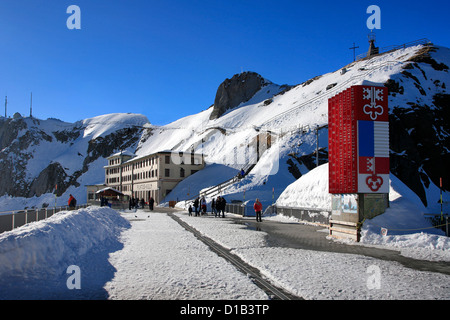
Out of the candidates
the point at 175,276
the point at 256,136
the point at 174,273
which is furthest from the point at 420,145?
the point at 175,276

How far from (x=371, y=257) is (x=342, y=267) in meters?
2.09

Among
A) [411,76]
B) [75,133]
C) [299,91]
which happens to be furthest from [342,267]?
[75,133]

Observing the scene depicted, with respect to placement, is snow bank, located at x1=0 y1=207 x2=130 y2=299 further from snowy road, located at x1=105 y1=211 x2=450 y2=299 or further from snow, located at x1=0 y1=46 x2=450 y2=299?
snowy road, located at x1=105 y1=211 x2=450 y2=299

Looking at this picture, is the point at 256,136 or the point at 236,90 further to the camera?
the point at 236,90

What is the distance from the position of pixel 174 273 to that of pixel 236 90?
11372 cm

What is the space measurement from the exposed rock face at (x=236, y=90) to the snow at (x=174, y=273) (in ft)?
350

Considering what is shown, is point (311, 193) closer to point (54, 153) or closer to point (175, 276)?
point (175, 276)

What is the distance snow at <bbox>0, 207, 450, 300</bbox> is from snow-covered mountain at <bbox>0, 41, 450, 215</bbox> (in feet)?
88.0

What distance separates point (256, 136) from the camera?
6294 centimetres

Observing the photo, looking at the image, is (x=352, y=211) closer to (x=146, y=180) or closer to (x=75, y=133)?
(x=146, y=180)

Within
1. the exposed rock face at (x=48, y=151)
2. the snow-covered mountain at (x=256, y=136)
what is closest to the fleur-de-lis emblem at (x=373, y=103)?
the snow-covered mountain at (x=256, y=136)

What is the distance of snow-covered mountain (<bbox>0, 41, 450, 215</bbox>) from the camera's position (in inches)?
1823

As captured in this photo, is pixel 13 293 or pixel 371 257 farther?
pixel 371 257

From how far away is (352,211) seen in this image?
14.7 meters
